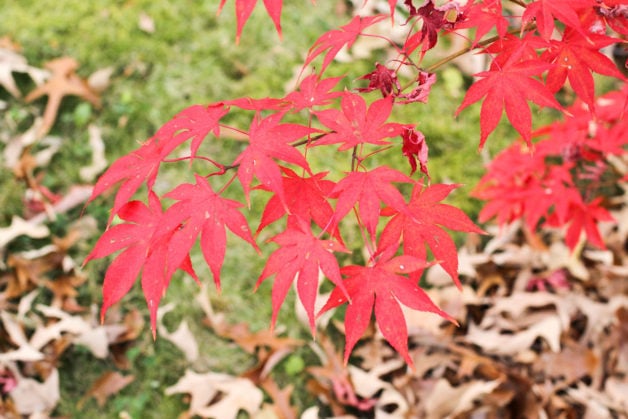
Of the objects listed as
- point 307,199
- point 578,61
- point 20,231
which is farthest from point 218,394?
point 578,61

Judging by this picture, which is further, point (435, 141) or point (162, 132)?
point (435, 141)

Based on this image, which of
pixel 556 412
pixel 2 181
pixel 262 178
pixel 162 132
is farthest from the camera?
pixel 2 181

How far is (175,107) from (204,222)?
4.98 feet

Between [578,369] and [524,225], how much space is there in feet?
1.84

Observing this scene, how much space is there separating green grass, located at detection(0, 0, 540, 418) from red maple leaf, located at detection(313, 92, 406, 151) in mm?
1067

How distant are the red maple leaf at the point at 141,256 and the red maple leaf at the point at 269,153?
6.7 inches

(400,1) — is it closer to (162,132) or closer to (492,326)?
(492,326)

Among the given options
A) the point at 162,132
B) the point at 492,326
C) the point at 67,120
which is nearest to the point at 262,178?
the point at 162,132

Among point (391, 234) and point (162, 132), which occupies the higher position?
point (162, 132)

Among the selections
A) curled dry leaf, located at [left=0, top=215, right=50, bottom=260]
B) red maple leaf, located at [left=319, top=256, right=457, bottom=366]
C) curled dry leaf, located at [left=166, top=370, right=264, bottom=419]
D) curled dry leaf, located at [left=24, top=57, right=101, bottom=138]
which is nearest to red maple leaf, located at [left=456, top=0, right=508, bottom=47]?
red maple leaf, located at [left=319, top=256, right=457, bottom=366]

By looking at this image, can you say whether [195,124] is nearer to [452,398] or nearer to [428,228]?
[428,228]

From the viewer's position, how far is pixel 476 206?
7.58 feet

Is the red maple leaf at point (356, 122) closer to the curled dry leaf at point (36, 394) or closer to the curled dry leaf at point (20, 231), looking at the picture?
the curled dry leaf at point (36, 394)

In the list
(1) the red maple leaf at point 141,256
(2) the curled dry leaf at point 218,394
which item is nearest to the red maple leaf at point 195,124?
(1) the red maple leaf at point 141,256
